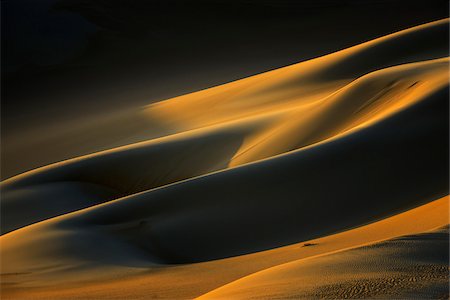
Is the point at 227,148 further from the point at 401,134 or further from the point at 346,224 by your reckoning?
the point at 346,224

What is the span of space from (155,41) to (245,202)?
14.4 metres

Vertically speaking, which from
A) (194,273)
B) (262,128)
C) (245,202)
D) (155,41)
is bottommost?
(194,273)

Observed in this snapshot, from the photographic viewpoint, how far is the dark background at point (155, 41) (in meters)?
Answer: 16.9

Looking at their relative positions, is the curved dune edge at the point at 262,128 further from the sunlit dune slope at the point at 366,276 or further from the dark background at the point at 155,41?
the dark background at the point at 155,41

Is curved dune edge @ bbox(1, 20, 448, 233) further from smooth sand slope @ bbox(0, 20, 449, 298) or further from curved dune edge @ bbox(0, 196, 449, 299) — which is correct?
Answer: curved dune edge @ bbox(0, 196, 449, 299)

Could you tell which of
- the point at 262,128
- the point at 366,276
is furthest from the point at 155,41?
the point at 366,276

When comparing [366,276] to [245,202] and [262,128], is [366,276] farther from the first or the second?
[262,128]

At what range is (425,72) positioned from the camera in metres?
6.67

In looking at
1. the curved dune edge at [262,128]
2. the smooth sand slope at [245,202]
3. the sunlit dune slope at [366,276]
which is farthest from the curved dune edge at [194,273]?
the curved dune edge at [262,128]

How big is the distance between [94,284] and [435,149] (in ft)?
8.63

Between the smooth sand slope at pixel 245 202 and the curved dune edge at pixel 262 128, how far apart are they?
0.07 ft

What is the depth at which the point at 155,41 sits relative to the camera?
19219 millimetres

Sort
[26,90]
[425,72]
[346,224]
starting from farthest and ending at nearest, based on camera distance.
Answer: [26,90] < [425,72] < [346,224]

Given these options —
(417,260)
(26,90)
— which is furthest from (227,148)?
(26,90)
